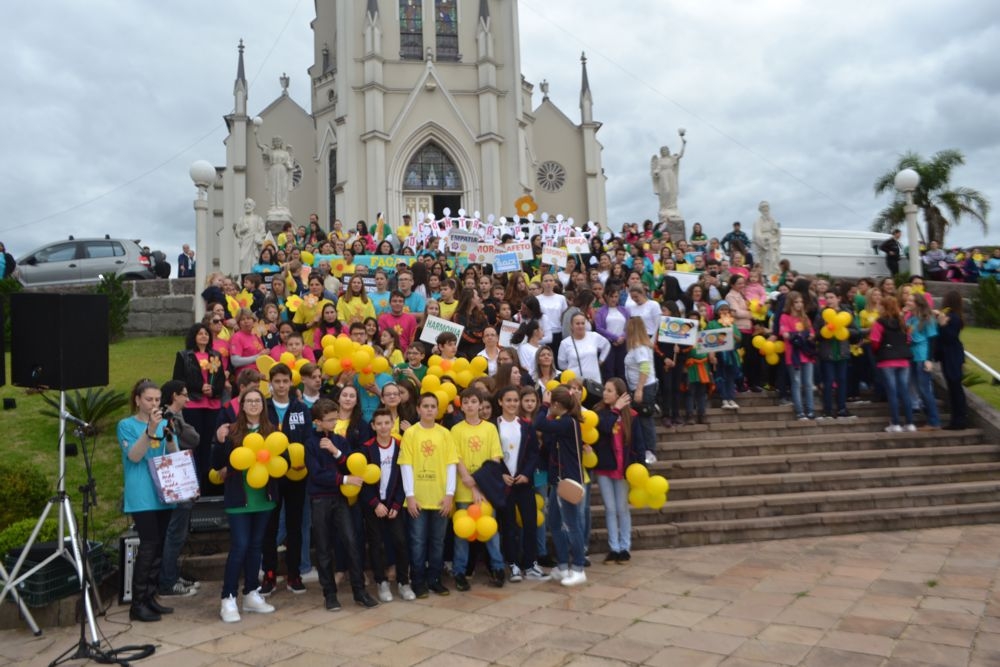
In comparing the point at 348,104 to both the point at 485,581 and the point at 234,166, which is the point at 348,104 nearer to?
the point at 234,166

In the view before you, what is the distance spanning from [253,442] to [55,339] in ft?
5.40

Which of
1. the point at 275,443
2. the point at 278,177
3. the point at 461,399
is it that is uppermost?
the point at 278,177

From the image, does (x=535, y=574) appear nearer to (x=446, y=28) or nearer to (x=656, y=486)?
(x=656, y=486)

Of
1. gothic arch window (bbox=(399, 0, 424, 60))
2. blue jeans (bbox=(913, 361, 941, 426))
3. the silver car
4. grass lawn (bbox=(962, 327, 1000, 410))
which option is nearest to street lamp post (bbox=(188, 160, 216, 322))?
the silver car

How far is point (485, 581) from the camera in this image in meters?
6.25

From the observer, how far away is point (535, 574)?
6.25m

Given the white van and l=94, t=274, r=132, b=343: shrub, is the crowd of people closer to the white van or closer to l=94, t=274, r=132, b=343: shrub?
l=94, t=274, r=132, b=343: shrub

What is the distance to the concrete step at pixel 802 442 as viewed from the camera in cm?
863

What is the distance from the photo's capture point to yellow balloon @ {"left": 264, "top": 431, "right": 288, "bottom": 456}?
5570 mm

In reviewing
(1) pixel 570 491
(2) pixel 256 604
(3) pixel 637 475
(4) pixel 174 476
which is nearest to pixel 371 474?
(2) pixel 256 604

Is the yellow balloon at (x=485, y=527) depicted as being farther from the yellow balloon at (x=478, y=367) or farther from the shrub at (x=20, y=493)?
the shrub at (x=20, y=493)

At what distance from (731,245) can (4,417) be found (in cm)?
1442

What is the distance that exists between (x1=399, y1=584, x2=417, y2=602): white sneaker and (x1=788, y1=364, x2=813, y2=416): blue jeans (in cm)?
604

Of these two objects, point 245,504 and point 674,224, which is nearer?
point 245,504
